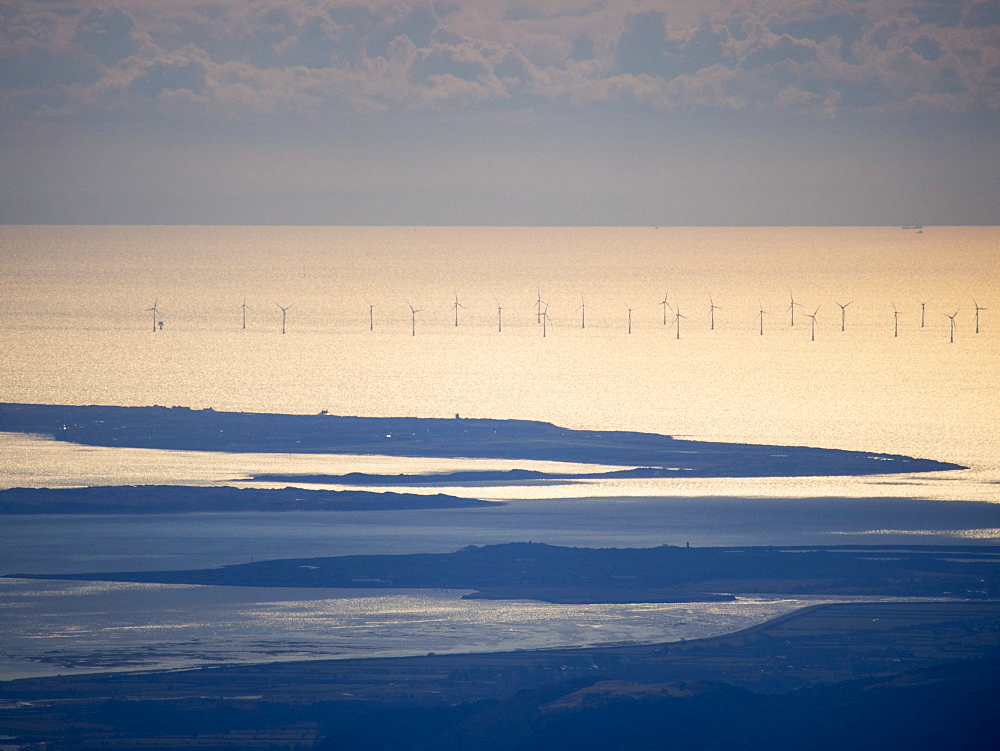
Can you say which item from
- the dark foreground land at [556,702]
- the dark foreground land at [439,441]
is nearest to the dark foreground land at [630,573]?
the dark foreground land at [556,702]

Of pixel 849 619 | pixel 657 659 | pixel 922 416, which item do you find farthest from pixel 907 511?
pixel 922 416

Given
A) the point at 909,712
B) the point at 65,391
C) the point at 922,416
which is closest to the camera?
the point at 909,712

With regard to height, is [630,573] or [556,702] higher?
[630,573]

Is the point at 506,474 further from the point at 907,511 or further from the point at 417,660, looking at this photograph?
the point at 417,660

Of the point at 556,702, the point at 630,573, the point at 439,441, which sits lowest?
the point at 556,702

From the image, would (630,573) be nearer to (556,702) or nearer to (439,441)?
(556,702)

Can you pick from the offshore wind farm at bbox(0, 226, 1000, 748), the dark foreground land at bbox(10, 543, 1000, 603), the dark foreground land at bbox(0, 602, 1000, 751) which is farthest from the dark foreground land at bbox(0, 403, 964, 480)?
the dark foreground land at bbox(0, 602, 1000, 751)

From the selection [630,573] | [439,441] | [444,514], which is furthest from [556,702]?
[439,441]
